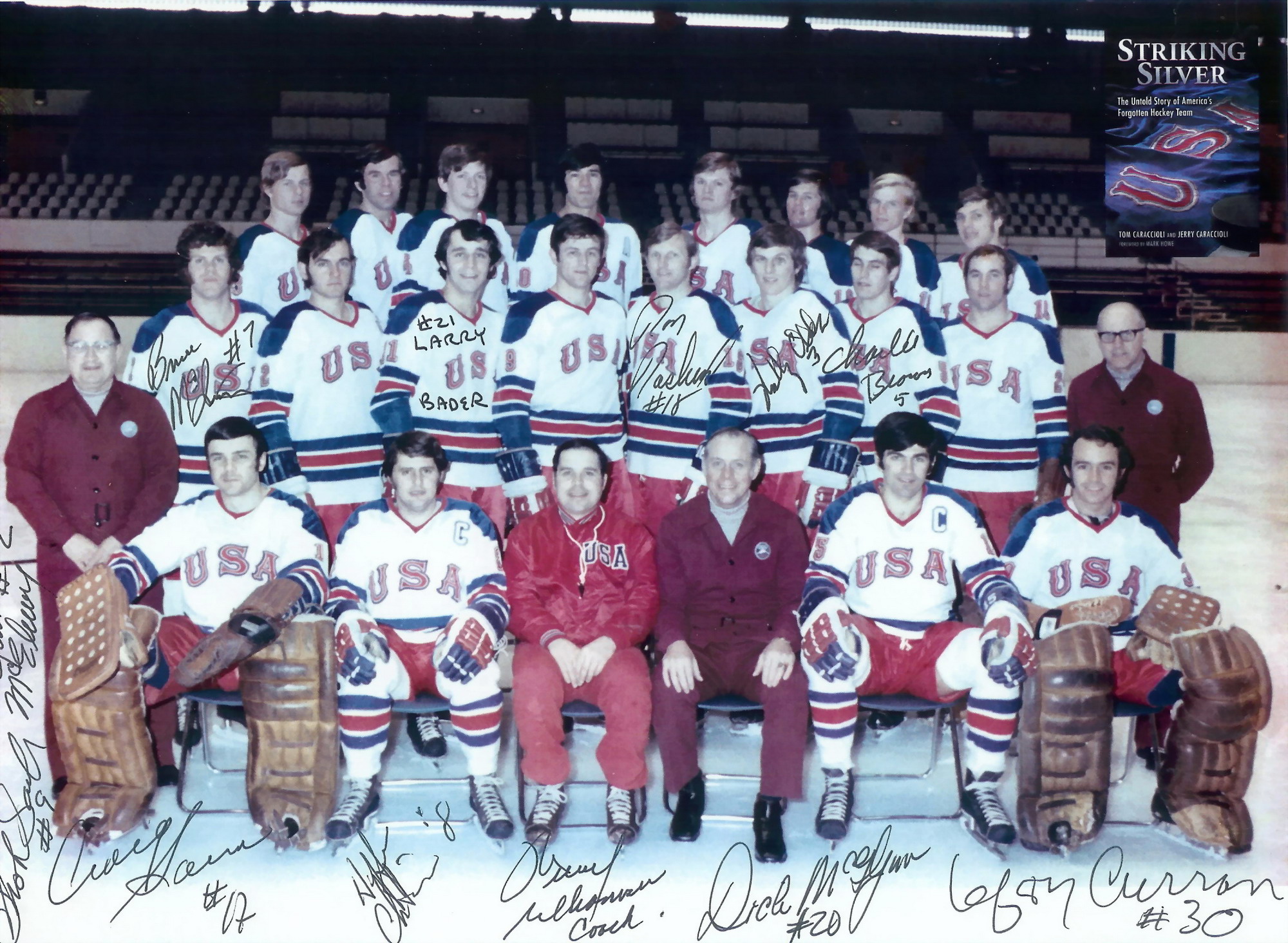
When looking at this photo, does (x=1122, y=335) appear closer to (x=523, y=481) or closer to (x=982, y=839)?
(x=982, y=839)

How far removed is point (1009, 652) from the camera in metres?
2.64

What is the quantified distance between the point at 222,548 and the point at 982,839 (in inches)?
73.2

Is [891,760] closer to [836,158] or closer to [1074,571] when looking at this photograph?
[1074,571]

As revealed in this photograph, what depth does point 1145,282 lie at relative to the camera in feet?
35.7

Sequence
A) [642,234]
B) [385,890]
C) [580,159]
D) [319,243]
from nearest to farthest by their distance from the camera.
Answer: [385,890]
[319,243]
[580,159]
[642,234]

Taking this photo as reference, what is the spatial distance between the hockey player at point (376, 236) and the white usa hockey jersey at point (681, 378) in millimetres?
874

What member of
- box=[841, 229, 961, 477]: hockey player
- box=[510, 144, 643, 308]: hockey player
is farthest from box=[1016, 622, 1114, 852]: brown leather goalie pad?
box=[510, 144, 643, 308]: hockey player

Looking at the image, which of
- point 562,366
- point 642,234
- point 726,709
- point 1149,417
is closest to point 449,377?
point 562,366

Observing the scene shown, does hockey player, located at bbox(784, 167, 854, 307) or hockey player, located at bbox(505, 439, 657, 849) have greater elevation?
hockey player, located at bbox(784, 167, 854, 307)

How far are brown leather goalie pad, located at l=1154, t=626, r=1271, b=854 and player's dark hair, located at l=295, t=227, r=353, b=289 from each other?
2349 millimetres

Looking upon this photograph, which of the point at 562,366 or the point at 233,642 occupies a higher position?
the point at 562,366

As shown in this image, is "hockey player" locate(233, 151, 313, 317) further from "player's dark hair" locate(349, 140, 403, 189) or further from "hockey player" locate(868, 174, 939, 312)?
"hockey player" locate(868, 174, 939, 312)

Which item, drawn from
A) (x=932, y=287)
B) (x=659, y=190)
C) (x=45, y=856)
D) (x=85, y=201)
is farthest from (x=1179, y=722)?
(x=85, y=201)

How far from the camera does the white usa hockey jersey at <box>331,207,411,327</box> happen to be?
12.8 feet
